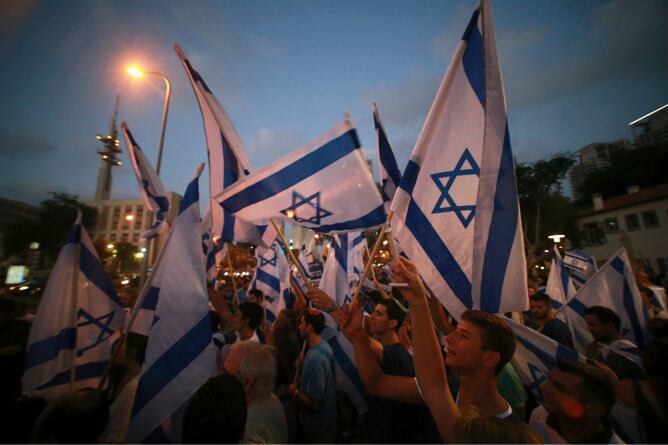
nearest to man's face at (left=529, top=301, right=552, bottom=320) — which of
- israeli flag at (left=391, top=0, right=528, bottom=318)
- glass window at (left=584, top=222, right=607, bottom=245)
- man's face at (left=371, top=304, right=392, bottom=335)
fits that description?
man's face at (left=371, top=304, right=392, bottom=335)

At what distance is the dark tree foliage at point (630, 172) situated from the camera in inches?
1909

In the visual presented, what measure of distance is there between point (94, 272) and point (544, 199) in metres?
48.5

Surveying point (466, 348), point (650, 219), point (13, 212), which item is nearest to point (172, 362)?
point (466, 348)

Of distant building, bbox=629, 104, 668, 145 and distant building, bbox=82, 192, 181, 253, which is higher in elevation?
distant building, bbox=629, 104, 668, 145

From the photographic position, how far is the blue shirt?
3.69 meters

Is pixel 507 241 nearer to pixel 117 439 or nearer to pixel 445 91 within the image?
pixel 445 91

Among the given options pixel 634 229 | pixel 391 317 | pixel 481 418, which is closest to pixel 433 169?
pixel 481 418

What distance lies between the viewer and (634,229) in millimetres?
33531

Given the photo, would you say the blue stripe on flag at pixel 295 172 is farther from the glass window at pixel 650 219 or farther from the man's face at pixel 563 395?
the glass window at pixel 650 219

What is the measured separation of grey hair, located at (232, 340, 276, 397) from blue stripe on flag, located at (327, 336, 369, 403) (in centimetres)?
244

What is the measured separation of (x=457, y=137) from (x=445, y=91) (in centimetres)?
39

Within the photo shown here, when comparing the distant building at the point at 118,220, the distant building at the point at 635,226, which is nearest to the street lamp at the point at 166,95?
the distant building at the point at 635,226

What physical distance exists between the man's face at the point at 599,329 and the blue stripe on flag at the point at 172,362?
4474 millimetres

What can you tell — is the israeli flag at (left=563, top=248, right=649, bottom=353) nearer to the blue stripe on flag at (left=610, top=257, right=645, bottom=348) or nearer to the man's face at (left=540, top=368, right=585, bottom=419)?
the blue stripe on flag at (left=610, top=257, right=645, bottom=348)
